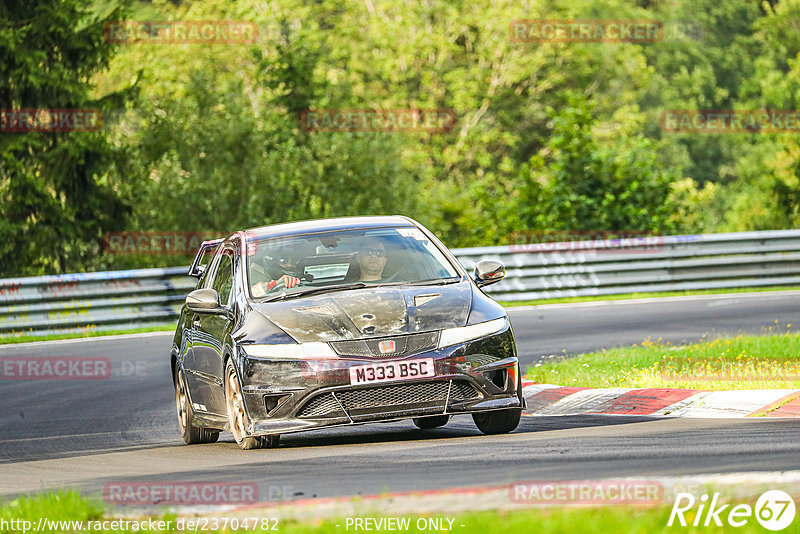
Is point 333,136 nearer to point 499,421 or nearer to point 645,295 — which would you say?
point 645,295

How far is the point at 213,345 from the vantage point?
952 cm

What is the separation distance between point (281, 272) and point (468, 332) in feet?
5.23

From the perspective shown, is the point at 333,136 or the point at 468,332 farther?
the point at 333,136

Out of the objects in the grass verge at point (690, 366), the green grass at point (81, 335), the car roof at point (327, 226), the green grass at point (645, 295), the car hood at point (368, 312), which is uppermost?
the car roof at point (327, 226)

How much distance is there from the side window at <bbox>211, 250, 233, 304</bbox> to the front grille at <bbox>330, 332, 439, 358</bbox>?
1487 millimetres

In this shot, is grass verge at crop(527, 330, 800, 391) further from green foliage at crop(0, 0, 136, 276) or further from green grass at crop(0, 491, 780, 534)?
green foliage at crop(0, 0, 136, 276)

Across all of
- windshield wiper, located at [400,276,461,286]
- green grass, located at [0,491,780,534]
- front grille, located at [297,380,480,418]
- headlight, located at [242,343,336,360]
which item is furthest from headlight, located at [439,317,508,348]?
green grass, located at [0,491,780,534]

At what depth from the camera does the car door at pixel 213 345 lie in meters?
9.39

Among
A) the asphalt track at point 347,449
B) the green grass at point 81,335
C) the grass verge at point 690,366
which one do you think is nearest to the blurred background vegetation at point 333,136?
the green grass at point 81,335

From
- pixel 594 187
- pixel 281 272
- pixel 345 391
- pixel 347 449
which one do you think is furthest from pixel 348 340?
pixel 594 187

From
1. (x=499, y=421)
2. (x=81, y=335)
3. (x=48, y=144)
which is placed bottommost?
(x=81, y=335)

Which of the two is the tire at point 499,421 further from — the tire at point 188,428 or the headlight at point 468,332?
the tire at point 188,428

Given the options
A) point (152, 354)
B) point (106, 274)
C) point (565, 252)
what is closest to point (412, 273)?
point (152, 354)

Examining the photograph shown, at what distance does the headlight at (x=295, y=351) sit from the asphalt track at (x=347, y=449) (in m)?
0.61
